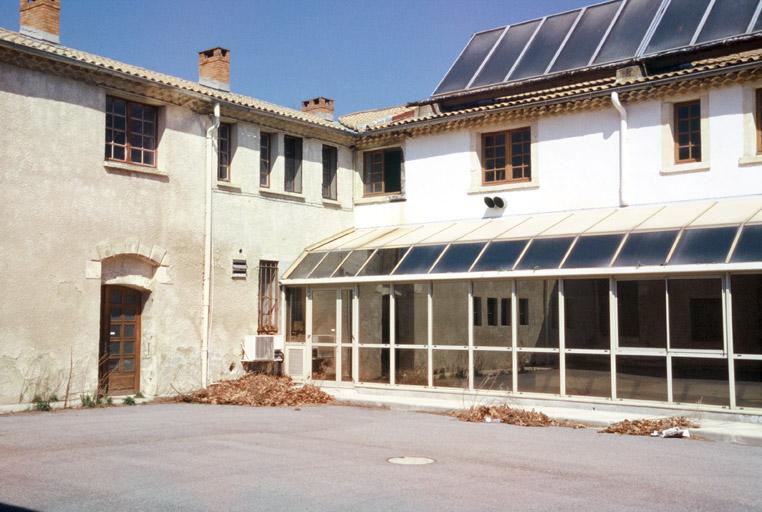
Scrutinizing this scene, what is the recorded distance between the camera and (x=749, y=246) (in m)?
12.2

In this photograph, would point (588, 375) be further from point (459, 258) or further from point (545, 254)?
point (459, 258)

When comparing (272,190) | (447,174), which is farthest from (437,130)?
(272,190)

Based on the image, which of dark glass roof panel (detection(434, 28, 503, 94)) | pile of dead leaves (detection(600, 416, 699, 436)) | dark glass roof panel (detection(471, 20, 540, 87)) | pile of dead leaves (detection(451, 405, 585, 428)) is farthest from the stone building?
pile of dead leaves (detection(451, 405, 585, 428))

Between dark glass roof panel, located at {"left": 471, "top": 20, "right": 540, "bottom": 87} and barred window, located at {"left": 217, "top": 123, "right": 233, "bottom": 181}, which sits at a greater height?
dark glass roof panel, located at {"left": 471, "top": 20, "right": 540, "bottom": 87}

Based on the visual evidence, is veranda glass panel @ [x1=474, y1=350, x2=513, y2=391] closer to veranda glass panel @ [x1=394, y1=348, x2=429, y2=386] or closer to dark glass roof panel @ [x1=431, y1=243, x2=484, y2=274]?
veranda glass panel @ [x1=394, y1=348, x2=429, y2=386]

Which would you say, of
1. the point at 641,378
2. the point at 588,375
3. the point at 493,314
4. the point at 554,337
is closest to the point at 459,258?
the point at 493,314

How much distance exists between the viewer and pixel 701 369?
1245 cm

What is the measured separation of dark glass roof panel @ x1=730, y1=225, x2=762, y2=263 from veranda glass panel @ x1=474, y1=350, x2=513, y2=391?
13.8ft

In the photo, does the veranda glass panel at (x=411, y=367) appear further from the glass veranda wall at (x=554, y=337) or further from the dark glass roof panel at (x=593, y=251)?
the dark glass roof panel at (x=593, y=251)

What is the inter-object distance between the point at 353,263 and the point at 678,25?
8.55m

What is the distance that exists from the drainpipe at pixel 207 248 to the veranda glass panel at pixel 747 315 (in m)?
9.75

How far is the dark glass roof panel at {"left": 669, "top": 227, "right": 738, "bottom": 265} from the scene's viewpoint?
40.6 ft

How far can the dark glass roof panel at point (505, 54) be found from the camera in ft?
63.3

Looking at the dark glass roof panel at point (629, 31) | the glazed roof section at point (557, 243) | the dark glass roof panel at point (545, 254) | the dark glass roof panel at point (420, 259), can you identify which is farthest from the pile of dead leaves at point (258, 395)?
the dark glass roof panel at point (629, 31)
